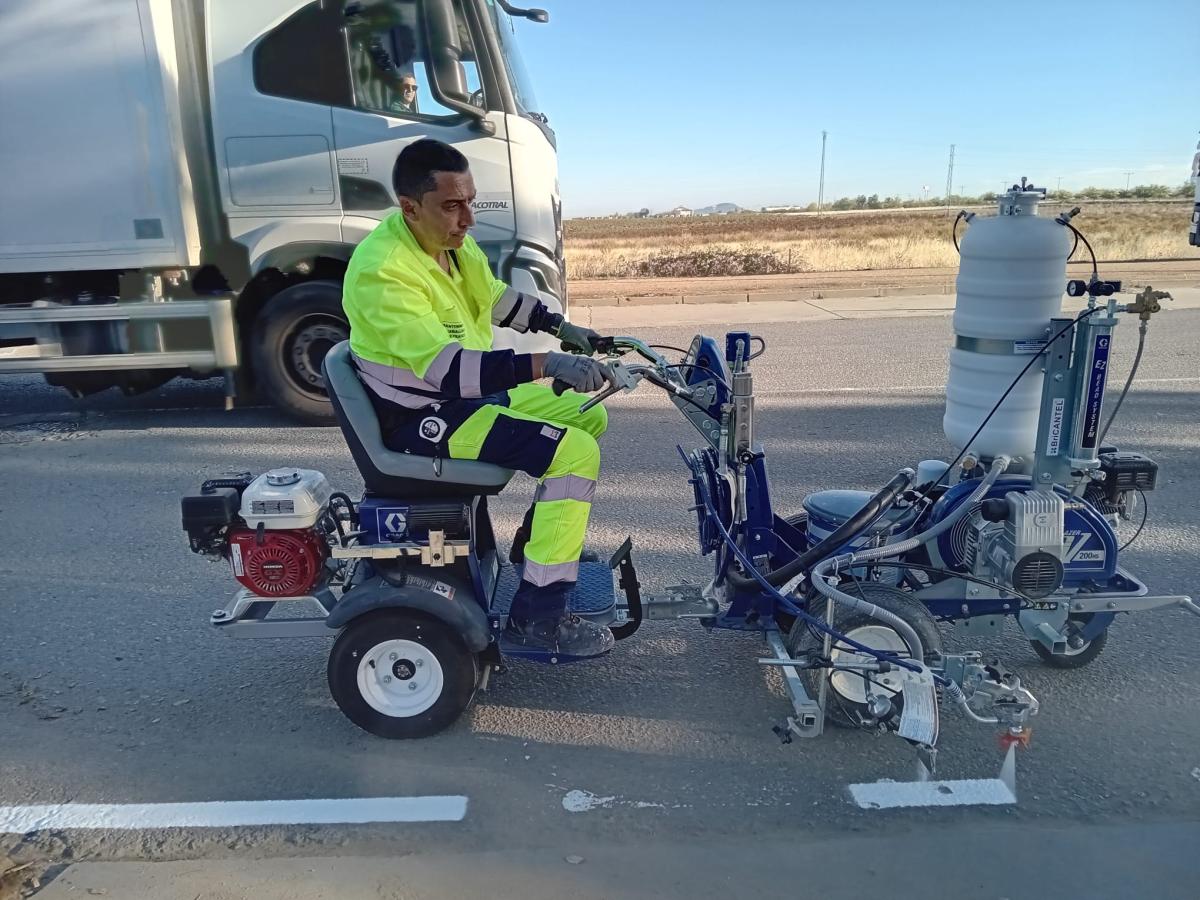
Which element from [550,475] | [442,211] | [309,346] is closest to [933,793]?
[550,475]

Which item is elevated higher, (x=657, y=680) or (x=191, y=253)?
(x=191, y=253)

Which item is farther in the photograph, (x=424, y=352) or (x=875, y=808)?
(x=424, y=352)

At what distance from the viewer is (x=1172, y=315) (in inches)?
525

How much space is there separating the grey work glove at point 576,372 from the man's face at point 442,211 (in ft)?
2.18

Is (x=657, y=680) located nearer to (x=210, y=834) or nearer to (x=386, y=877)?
(x=386, y=877)

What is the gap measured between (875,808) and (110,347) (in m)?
7.06

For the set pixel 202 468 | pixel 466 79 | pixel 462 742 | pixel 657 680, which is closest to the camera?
pixel 462 742

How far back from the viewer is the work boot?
3.35m

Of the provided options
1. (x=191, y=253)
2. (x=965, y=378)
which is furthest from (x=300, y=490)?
(x=191, y=253)

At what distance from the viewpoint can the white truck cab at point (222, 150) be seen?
717cm

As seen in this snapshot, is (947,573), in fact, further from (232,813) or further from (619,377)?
(232,813)

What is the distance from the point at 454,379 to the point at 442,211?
641 mm

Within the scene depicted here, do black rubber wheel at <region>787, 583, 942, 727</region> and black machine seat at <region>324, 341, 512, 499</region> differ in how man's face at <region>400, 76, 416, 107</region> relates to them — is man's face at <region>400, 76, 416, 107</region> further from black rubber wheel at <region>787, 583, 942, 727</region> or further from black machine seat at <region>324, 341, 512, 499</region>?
black rubber wheel at <region>787, 583, 942, 727</region>

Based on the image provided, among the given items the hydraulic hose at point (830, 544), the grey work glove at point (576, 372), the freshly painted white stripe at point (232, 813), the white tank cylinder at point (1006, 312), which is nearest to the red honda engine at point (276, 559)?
the freshly painted white stripe at point (232, 813)
